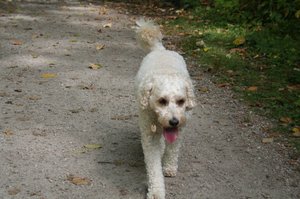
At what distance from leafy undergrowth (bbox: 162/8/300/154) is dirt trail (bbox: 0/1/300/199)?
285mm

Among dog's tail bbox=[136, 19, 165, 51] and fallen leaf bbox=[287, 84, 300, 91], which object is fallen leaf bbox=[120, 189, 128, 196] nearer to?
dog's tail bbox=[136, 19, 165, 51]

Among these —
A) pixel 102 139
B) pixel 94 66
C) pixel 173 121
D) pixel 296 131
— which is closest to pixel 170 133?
pixel 173 121

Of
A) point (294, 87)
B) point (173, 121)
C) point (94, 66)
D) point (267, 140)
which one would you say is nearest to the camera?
point (173, 121)

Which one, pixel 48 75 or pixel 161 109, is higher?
pixel 161 109

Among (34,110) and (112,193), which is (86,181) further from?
(34,110)

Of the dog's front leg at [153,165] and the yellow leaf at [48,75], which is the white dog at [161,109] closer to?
the dog's front leg at [153,165]

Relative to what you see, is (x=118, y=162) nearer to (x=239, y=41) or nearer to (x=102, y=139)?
(x=102, y=139)

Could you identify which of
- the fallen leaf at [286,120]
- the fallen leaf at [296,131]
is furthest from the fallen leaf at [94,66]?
the fallen leaf at [296,131]

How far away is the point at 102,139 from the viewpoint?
17.5ft

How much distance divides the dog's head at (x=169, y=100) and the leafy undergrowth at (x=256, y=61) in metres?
1.83

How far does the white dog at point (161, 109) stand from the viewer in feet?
12.3

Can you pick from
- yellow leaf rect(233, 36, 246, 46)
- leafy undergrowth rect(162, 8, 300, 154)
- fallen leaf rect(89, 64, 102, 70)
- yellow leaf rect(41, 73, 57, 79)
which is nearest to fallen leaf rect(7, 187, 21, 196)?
leafy undergrowth rect(162, 8, 300, 154)

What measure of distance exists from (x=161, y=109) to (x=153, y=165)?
1.84 feet

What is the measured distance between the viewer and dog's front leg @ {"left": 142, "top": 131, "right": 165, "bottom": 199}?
13.2 feet
